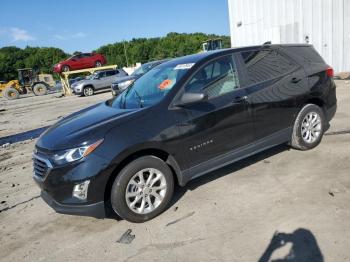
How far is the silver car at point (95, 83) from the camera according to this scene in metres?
23.6

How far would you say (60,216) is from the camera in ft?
14.2

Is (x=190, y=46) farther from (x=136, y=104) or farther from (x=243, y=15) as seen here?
(x=136, y=104)

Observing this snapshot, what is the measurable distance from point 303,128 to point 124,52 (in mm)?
88490

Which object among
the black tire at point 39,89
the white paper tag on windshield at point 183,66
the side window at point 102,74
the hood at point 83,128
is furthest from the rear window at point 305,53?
the black tire at point 39,89

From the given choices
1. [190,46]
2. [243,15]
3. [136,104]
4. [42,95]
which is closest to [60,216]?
[136,104]

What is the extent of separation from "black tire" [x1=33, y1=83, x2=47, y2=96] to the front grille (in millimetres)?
30000

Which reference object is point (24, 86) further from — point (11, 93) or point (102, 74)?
point (102, 74)

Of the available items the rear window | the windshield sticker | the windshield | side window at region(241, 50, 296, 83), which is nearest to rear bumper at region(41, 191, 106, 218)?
the windshield

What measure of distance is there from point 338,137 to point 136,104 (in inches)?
145

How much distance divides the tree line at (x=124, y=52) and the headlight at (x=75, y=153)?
76946 millimetres

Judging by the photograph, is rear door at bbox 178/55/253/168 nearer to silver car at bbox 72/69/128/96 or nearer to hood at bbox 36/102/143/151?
hood at bbox 36/102/143/151

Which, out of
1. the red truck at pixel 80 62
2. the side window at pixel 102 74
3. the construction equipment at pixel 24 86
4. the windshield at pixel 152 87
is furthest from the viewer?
the construction equipment at pixel 24 86

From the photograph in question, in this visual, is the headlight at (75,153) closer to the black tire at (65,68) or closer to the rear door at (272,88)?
the rear door at (272,88)

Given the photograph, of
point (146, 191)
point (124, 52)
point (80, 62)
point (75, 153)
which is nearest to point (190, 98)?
point (146, 191)
